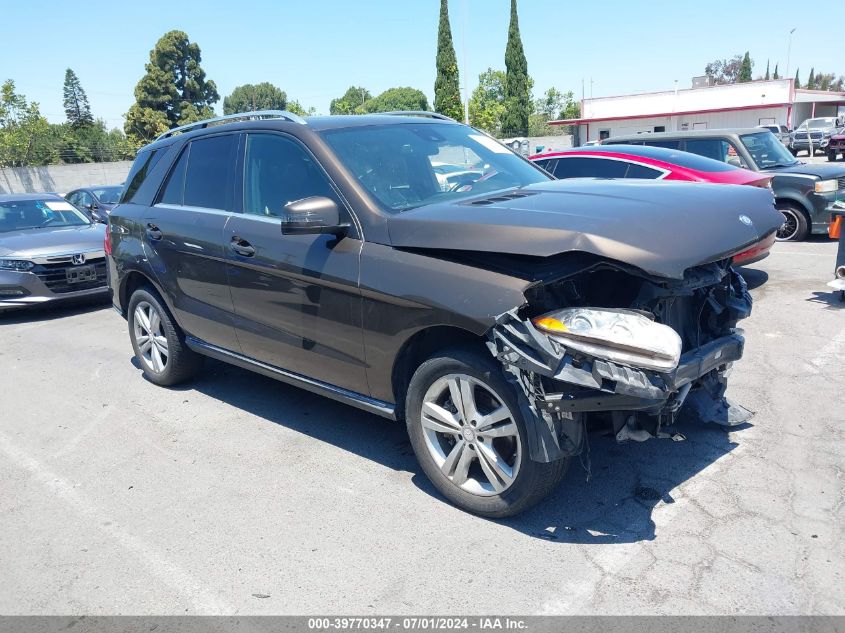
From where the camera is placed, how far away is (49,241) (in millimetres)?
8797

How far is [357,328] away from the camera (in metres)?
3.64

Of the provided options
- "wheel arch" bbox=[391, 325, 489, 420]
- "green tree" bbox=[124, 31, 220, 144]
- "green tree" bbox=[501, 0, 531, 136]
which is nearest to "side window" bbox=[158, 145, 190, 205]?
"wheel arch" bbox=[391, 325, 489, 420]

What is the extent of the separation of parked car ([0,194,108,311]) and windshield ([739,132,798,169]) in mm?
9353

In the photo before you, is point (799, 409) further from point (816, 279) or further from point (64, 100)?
point (64, 100)

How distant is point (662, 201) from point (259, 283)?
2.35 metres

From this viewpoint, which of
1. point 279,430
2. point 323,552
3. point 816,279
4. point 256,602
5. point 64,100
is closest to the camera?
point 256,602

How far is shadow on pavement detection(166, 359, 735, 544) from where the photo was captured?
329 centimetres

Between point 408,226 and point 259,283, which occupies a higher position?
point 408,226

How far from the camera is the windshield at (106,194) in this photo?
16.1m

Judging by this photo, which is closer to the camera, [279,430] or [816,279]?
[279,430]

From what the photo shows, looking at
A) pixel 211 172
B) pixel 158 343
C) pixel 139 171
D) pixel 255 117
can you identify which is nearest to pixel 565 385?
pixel 255 117

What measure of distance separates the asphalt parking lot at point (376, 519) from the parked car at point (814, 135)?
35.5 m

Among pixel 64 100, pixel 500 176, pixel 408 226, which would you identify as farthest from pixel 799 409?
pixel 64 100

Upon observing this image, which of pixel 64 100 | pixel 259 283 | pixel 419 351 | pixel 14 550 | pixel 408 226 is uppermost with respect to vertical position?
pixel 64 100
